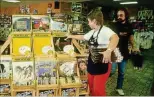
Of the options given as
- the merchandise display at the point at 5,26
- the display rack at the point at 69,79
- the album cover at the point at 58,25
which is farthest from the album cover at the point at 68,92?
the merchandise display at the point at 5,26

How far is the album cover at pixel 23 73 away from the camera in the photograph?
3684 millimetres

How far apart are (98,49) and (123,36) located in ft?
1.61

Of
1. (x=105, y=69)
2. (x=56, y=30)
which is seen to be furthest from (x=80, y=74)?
(x=56, y=30)

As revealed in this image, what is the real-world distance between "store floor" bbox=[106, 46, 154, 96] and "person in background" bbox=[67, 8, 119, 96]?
0.70 feet

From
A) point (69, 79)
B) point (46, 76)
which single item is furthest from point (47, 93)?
point (69, 79)

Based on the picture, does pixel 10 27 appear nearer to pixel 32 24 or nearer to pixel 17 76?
pixel 32 24

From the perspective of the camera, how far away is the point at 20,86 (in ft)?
12.0

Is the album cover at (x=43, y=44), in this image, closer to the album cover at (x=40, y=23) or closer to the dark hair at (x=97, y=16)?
the album cover at (x=40, y=23)

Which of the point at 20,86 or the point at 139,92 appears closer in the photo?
the point at 20,86

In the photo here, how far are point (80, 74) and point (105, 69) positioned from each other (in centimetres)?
41

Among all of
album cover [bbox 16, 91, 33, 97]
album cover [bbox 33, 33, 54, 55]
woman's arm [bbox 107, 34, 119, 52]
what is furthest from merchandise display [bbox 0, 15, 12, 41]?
woman's arm [bbox 107, 34, 119, 52]

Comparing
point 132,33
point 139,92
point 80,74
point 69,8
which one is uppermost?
point 69,8

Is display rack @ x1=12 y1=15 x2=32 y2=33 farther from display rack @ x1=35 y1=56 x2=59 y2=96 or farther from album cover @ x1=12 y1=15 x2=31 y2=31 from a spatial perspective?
display rack @ x1=35 y1=56 x2=59 y2=96

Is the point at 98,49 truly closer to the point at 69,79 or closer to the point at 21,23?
the point at 69,79
